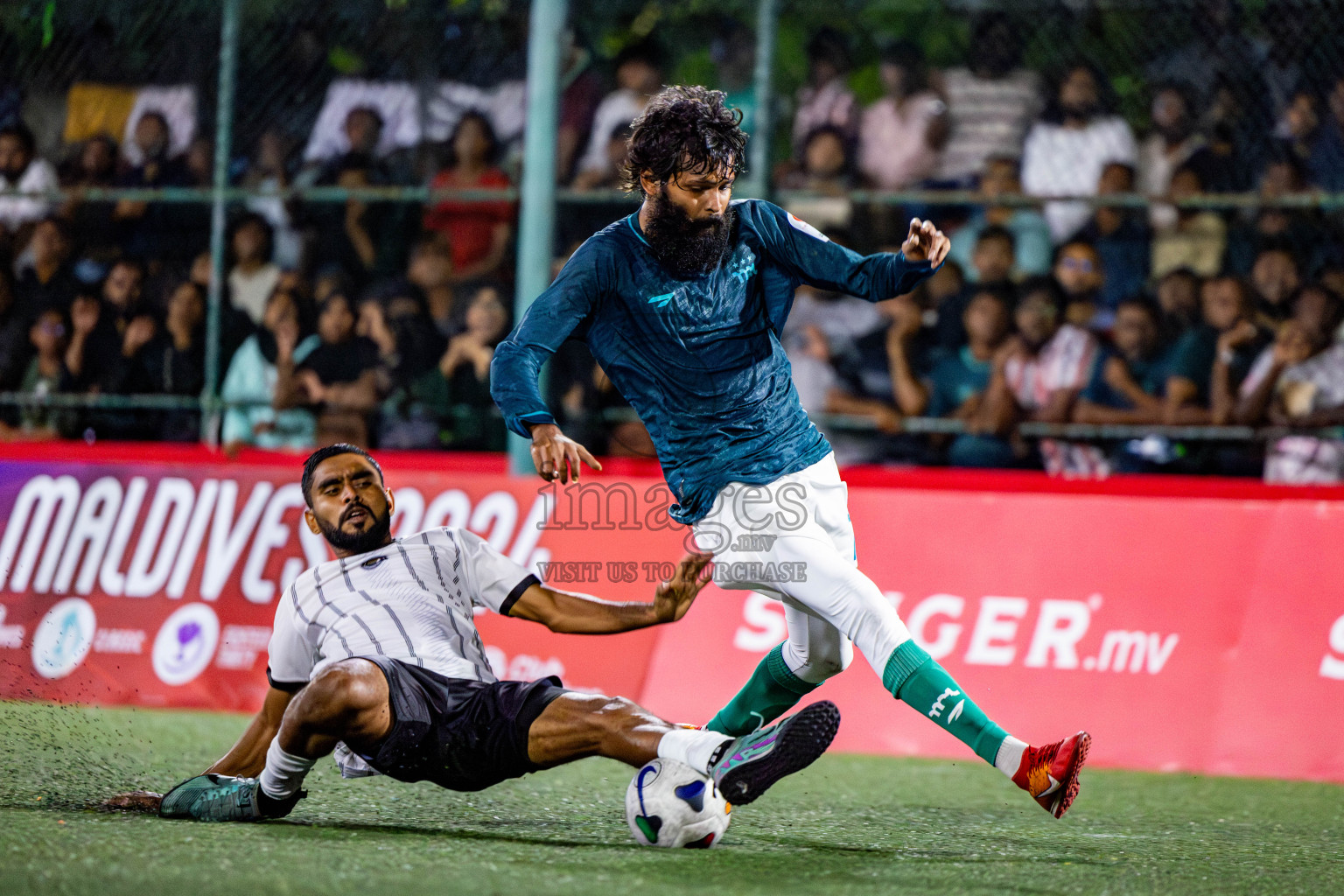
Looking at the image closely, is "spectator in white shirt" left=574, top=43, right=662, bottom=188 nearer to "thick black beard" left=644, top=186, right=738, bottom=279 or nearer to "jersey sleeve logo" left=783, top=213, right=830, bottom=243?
"jersey sleeve logo" left=783, top=213, right=830, bottom=243

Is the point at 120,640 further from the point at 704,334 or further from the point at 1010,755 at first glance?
the point at 1010,755

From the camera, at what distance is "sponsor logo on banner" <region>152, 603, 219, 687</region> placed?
717 centimetres

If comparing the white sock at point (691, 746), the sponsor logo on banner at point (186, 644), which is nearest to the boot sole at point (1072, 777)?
the white sock at point (691, 746)

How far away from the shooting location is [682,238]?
4.11 metres

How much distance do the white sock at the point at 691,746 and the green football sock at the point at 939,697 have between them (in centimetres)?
49

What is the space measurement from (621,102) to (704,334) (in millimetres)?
4745

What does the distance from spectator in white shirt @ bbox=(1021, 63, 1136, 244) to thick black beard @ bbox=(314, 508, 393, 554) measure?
4716 mm

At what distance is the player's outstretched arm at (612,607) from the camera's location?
12.9 ft

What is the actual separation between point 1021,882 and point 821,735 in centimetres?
56

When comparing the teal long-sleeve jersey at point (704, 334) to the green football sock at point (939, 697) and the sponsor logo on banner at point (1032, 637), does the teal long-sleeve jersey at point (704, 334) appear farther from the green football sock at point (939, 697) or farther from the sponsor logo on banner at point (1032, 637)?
the sponsor logo on banner at point (1032, 637)

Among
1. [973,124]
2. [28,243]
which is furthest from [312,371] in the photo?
[973,124]

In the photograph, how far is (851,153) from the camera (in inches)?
332

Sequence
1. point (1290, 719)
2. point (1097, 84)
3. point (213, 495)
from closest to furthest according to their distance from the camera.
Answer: point (1290, 719), point (213, 495), point (1097, 84)

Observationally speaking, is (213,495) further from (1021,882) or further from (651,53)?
(1021,882)
